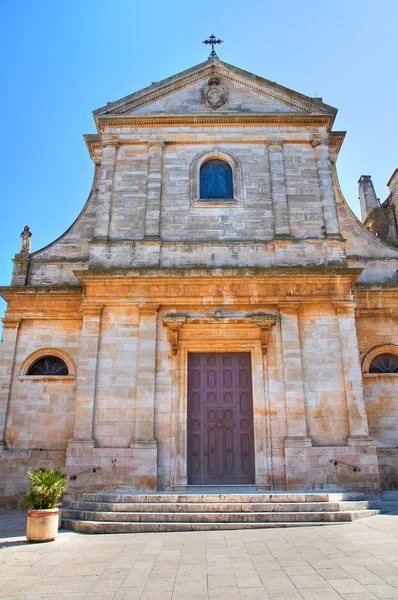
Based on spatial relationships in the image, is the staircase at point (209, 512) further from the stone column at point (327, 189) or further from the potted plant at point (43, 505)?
the stone column at point (327, 189)

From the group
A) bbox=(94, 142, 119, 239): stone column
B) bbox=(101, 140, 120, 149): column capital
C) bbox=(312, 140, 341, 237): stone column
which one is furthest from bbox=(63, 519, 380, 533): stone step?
bbox=(101, 140, 120, 149): column capital

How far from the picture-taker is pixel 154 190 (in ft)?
45.8

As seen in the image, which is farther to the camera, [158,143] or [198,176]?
[158,143]

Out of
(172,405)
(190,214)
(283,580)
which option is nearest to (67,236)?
(190,214)

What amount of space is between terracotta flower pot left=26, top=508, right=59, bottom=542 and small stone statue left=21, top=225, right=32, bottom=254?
8.55m

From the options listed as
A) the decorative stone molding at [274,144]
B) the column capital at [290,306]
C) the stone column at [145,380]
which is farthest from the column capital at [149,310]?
the decorative stone molding at [274,144]

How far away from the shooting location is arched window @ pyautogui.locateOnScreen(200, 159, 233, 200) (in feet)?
46.8

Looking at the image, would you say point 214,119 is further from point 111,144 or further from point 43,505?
point 43,505

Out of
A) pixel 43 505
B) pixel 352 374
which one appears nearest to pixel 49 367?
pixel 43 505

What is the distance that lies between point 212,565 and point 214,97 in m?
13.5

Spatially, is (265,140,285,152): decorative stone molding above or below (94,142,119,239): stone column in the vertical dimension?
above

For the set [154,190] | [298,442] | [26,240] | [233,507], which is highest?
[154,190]

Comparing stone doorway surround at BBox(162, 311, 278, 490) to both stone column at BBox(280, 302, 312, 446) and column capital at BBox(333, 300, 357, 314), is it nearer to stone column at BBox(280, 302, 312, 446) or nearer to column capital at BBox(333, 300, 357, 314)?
stone column at BBox(280, 302, 312, 446)

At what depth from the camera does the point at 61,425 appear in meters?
12.5
